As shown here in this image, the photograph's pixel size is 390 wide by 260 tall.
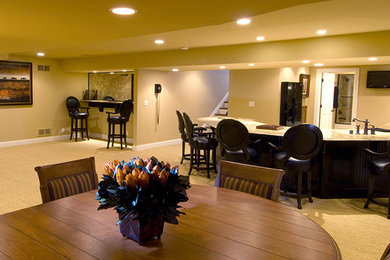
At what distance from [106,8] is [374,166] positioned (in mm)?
3453

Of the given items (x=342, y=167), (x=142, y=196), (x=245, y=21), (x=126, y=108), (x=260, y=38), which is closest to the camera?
(x=142, y=196)

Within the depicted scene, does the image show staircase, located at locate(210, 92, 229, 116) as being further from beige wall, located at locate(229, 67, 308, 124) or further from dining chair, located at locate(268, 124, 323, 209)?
dining chair, located at locate(268, 124, 323, 209)

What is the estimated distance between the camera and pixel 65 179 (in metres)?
2.23

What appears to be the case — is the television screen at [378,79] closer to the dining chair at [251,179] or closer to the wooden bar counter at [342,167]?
the wooden bar counter at [342,167]

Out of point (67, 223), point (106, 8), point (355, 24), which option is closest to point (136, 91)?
point (355, 24)

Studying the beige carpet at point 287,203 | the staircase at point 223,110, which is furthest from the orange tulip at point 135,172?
the staircase at point 223,110

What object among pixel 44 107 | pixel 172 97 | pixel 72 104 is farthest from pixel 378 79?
pixel 44 107

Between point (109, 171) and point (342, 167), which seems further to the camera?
point (342, 167)

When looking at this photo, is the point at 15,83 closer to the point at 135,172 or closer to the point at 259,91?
the point at 259,91

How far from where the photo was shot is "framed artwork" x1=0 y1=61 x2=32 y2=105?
788cm

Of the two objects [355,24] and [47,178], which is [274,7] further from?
[355,24]

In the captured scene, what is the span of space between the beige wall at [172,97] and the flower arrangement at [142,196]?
6381 millimetres

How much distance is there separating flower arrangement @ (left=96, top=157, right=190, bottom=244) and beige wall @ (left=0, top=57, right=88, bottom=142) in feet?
25.3

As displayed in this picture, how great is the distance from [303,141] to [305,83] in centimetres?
438
